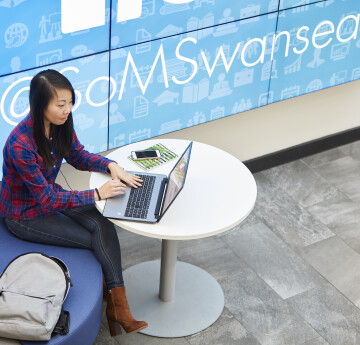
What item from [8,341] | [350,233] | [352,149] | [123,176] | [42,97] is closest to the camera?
[8,341]

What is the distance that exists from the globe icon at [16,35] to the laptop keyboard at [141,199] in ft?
2.47

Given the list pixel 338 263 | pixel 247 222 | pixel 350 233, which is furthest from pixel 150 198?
pixel 350 233

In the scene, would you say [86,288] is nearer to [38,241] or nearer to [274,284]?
[38,241]

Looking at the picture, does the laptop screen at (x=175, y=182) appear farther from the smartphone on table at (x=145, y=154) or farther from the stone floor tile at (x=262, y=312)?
the stone floor tile at (x=262, y=312)

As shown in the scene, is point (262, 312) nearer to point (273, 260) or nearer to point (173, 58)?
point (273, 260)

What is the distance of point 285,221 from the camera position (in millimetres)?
3895

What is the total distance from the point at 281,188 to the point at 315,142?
48 cm

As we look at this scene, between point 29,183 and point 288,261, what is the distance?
5.12ft

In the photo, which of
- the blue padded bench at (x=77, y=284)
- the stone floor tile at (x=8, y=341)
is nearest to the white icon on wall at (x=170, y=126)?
the blue padded bench at (x=77, y=284)

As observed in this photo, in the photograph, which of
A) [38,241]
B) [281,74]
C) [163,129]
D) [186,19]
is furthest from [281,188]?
[38,241]

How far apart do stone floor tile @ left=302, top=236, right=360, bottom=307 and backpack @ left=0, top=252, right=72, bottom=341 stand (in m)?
1.51

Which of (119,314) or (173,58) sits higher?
(173,58)

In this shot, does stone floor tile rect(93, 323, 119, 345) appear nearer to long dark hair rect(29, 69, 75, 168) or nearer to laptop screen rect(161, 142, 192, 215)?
laptop screen rect(161, 142, 192, 215)

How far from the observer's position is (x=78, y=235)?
2822 mm
